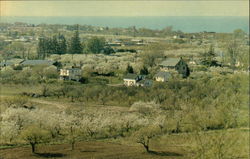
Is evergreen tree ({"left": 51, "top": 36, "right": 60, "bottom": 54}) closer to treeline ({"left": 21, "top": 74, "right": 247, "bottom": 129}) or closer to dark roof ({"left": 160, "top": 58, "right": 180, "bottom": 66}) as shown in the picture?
dark roof ({"left": 160, "top": 58, "right": 180, "bottom": 66})

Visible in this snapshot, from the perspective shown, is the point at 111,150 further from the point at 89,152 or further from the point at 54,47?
the point at 54,47

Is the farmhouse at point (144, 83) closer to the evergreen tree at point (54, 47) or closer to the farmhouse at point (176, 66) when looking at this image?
the farmhouse at point (176, 66)

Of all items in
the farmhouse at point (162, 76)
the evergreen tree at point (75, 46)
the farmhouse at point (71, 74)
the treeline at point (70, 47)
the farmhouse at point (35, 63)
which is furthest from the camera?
the evergreen tree at point (75, 46)

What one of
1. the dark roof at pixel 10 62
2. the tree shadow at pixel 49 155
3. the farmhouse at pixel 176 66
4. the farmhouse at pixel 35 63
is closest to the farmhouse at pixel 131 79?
the farmhouse at pixel 176 66

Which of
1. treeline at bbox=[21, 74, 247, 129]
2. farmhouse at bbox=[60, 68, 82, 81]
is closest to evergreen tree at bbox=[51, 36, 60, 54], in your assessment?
farmhouse at bbox=[60, 68, 82, 81]

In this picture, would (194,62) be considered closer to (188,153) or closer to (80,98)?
(80,98)

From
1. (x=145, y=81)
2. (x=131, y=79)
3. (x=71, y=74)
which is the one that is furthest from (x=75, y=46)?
(x=145, y=81)
